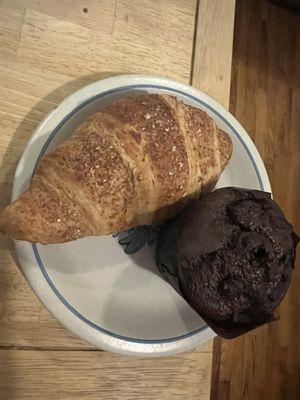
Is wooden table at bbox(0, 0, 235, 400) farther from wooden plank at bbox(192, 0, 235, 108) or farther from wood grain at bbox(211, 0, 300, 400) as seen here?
wood grain at bbox(211, 0, 300, 400)

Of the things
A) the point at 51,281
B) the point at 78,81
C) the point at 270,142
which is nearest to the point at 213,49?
the point at 78,81

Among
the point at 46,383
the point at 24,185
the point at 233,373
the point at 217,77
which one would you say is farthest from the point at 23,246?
the point at 233,373

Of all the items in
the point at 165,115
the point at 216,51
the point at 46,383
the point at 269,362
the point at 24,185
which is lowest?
the point at 269,362

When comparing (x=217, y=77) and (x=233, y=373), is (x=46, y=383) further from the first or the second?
(x=233, y=373)

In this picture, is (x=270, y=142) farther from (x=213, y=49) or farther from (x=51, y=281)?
(x=51, y=281)

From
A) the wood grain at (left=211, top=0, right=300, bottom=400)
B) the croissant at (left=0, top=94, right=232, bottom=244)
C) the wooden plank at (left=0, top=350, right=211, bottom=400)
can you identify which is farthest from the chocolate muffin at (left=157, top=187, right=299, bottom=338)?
the wood grain at (left=211, top=0, right=300, bottom=400)

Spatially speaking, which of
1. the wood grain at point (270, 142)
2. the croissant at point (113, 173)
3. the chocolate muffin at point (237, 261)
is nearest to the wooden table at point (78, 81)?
the croissant at point (113, 173)

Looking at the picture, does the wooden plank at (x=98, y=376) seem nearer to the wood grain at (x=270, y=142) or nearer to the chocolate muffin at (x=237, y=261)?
the chocolate muffin at (x=237, y=261)
